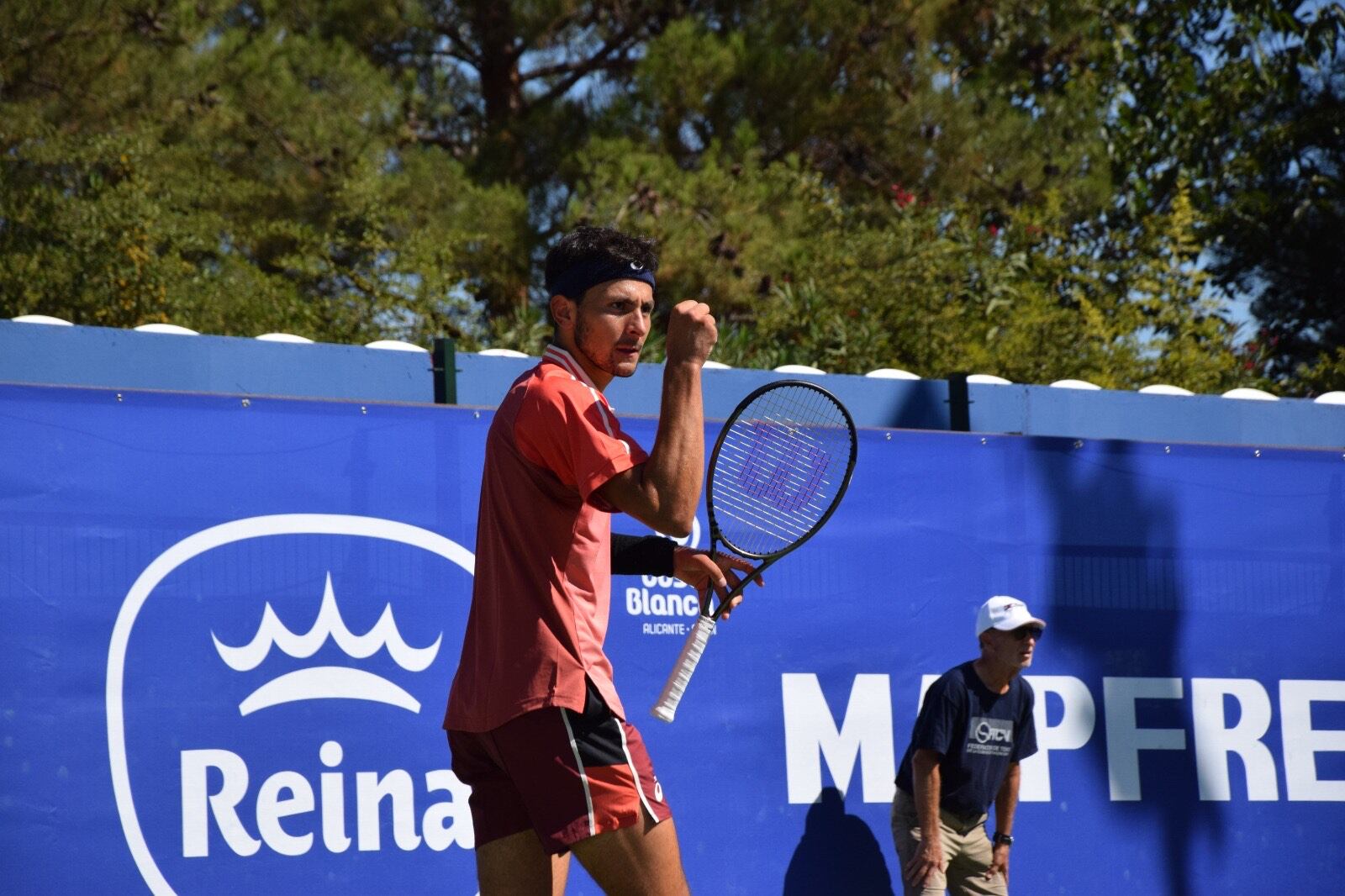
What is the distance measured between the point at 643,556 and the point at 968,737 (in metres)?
2.78

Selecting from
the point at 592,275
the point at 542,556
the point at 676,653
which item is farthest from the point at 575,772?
the point at 676,653

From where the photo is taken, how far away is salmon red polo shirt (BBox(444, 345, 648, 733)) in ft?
10.4

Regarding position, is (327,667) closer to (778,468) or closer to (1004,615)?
(778,468)

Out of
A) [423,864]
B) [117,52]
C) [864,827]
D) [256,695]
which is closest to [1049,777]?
[864,827]

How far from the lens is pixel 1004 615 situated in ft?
19.9

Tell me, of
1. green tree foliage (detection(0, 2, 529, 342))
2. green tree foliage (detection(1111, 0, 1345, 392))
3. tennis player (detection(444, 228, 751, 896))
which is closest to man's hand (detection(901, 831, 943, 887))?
tennis player (detection(444, 228, 751, 896))

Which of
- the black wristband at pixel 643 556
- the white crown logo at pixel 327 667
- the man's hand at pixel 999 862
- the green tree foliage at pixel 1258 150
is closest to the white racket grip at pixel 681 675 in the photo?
the black wristband at pixel 643 556

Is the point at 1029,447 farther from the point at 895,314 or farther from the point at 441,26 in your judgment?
the point at 441,26

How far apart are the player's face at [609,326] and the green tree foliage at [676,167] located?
26.5 feet

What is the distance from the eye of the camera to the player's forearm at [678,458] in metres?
3.09

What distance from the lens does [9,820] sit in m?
4.99

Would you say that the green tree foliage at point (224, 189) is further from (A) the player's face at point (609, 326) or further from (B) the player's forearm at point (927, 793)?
(A) the player's face at point (609, 326)

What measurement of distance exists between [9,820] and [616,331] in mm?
2823

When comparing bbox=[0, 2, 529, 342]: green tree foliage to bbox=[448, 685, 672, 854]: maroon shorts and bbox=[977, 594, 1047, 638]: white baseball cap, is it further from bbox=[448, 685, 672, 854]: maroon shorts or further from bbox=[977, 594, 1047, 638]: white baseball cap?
bbox=[448, 685, 672, 854]: maroon shorts
